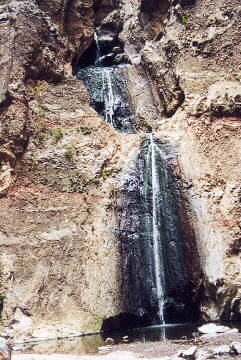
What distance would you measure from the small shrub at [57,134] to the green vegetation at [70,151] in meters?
0.63

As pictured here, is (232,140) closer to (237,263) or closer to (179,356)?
(237,263)

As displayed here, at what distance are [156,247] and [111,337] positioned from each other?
4.63 m

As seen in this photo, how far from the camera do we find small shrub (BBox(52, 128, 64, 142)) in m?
24.0

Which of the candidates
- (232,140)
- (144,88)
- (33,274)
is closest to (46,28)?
(144,88)

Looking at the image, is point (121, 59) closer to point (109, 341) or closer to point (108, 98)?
point (108, 98)

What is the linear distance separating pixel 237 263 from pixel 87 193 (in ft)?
25.2

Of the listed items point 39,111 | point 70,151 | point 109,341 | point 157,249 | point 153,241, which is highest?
point 39,111

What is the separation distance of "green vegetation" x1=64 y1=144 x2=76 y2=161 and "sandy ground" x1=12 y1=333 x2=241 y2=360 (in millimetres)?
10354

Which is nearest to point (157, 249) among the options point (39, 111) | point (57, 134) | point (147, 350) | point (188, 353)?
point (147, 350)

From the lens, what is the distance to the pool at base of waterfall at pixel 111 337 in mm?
16016

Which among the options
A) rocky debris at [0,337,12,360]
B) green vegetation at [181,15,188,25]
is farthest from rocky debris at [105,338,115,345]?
green vegetation at [181,15,188,25]

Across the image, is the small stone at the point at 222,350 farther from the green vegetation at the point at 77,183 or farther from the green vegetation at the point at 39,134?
the green vegetation at the point at 39,134

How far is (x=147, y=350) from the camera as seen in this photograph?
15.1 m

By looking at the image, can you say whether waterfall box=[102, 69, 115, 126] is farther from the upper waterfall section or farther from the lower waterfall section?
the lower waterfall section
